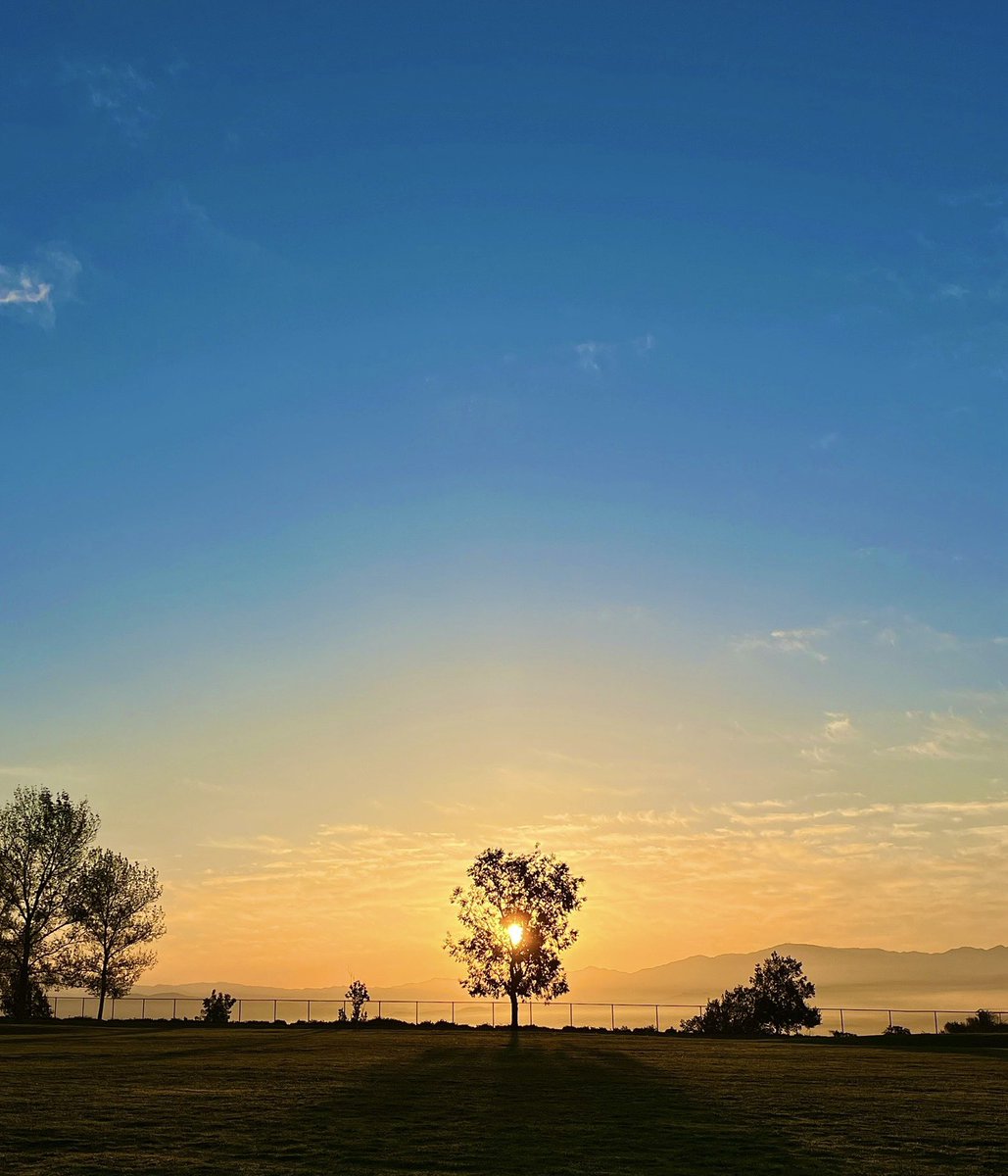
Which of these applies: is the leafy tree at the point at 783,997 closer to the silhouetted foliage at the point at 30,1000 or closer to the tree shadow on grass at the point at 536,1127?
the silhouetted foliage at the point at 30,1000

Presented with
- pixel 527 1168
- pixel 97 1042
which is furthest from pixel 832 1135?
pixel 97 1042

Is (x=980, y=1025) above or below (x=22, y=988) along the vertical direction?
below

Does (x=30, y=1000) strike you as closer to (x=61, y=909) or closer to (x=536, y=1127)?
(x=61, y=909)

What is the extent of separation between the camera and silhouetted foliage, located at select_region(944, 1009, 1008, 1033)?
84194mm

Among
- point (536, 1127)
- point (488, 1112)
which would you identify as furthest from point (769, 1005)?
point (536, 1127)

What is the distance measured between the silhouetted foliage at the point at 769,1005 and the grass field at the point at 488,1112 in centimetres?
5268

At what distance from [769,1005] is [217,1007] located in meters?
52.1

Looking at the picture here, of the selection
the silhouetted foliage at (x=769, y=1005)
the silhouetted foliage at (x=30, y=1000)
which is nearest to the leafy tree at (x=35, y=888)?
the silhouetted foliage at (x=30, y=1000)

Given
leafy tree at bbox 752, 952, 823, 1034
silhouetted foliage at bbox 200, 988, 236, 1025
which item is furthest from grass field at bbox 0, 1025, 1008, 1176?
leafy tree at bbox 752, 952, 823, 1034

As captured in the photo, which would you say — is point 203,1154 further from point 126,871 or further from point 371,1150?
point 126,871

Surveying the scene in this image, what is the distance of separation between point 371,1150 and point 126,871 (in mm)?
88088

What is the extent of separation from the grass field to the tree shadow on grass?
0.29 ft

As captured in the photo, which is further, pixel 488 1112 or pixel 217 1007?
pixel 217 1007

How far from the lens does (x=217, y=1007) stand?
94688 mm
